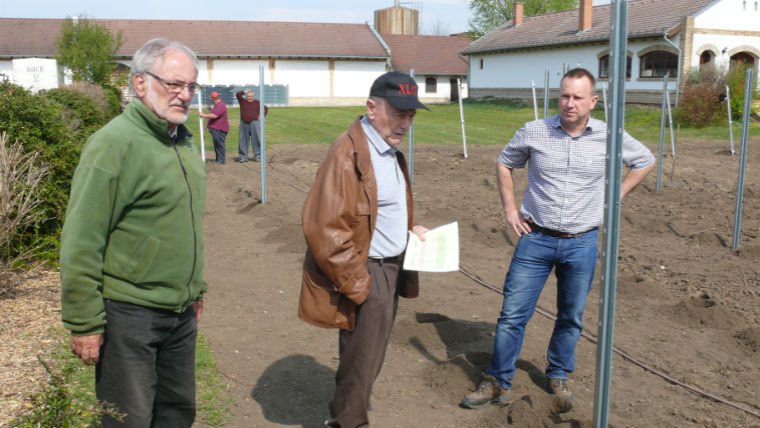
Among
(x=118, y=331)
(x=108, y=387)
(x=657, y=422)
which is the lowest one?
(x=657, y=422)

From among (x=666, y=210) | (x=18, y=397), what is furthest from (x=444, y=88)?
(x=18, y=397)

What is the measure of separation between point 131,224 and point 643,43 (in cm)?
3033

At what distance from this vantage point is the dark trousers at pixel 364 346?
313cm

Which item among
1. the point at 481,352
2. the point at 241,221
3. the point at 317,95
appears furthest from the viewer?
the point at 317,95

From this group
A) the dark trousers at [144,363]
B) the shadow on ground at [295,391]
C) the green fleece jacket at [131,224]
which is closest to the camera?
the green fleece jacket at [131,224]

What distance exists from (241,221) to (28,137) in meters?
3.91

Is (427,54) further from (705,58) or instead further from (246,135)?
(246,135)

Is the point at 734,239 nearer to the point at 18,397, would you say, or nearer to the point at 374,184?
the point at 374,184

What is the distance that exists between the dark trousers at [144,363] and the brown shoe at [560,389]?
2.25m

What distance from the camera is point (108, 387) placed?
2609 millimetres

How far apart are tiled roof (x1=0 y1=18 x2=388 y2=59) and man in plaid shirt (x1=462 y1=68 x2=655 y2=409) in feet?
124

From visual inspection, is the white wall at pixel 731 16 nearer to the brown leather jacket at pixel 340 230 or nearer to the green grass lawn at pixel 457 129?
the green grass lawn at pixel 457 129

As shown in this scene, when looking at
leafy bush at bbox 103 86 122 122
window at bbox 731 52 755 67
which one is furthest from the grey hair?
window at bbox 731 52 755 67

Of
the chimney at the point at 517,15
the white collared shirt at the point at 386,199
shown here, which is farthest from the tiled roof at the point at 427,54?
the white collared shirt at the point at 386,199
